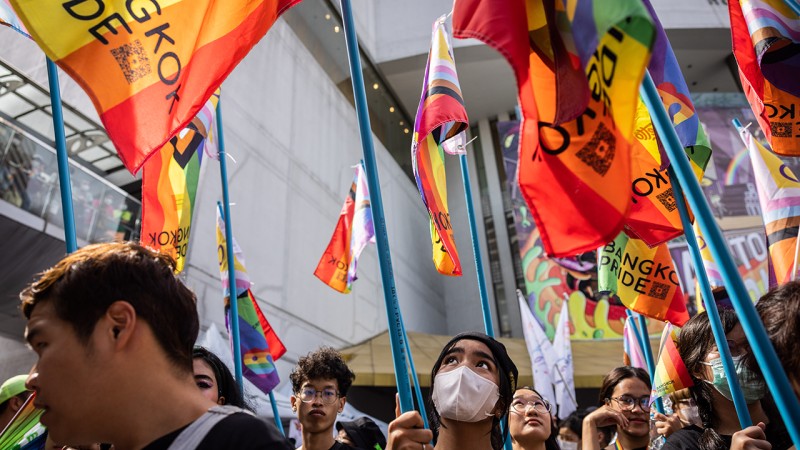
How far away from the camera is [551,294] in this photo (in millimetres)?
15320

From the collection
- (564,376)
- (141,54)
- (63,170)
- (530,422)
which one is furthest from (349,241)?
(564,376)

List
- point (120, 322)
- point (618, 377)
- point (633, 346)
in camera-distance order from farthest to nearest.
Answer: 1. point (633, 346)
2. point (618, 377)
3. point (120, 322)

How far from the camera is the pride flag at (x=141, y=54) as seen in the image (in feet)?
6.24

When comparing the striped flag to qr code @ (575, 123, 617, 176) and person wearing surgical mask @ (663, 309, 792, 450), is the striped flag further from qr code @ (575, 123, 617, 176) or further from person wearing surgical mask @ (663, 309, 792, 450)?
qr code @ (575, 123, 617, 176)

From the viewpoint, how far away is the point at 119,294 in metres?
1.12

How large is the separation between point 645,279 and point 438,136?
146cm

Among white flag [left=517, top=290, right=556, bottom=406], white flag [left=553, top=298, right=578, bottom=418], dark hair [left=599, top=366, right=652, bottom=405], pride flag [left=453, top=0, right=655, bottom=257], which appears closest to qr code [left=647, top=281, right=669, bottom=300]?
dark hair [left=599, top=366, right=652, bottom=405]

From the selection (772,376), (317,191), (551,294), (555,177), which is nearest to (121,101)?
(555,177)

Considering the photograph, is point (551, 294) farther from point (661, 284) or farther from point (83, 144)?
point (661, 284)

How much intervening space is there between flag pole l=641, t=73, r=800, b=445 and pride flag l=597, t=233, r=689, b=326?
6.77ft

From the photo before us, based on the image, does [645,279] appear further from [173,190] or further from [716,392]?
[173,190]

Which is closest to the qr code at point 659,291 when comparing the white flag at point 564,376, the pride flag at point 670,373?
the pride flag at point 670,373

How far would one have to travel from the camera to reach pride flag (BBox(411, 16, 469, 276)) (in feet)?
9.28

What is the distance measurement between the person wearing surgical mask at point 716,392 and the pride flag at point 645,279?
3.48ft
